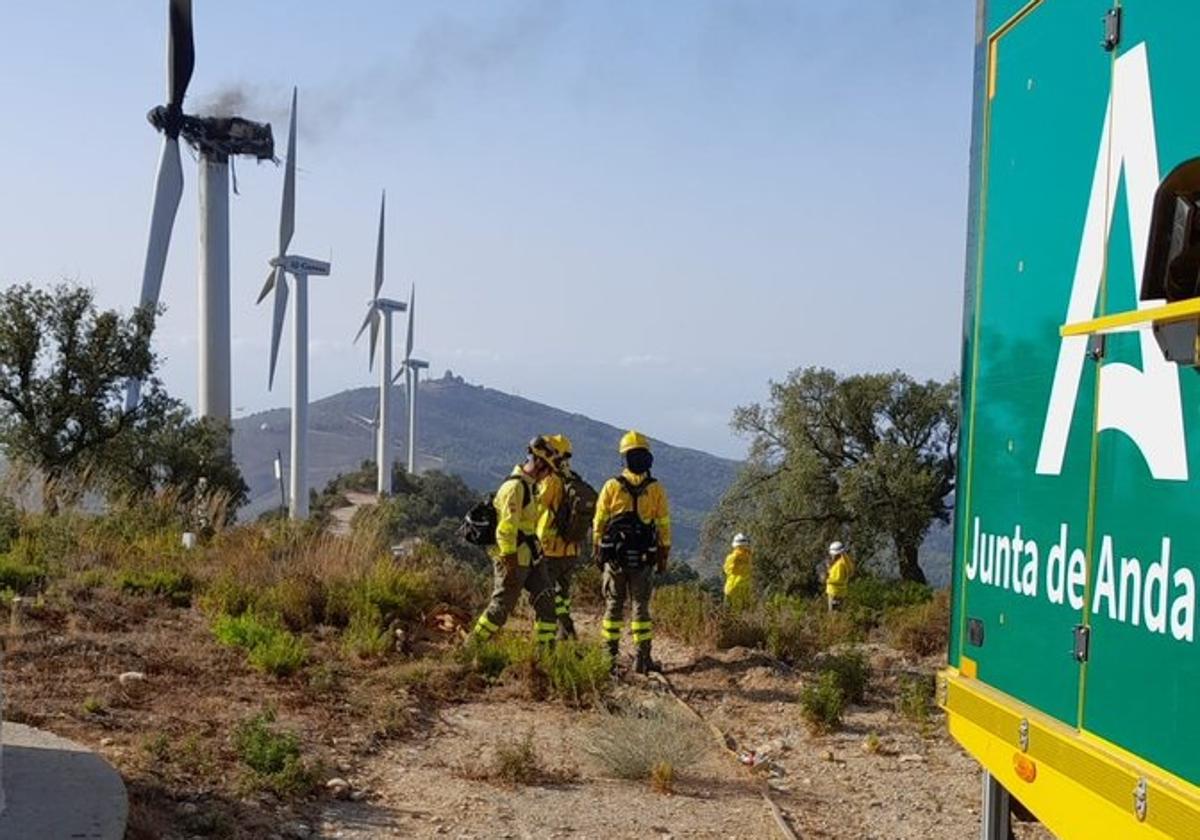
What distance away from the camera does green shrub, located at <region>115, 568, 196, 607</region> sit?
42.6 ft

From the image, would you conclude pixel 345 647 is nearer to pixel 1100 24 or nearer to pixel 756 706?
pixel 756 706

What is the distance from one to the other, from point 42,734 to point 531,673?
435 cm

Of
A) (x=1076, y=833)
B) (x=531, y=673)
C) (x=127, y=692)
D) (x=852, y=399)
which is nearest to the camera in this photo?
(x=1076, y=833)

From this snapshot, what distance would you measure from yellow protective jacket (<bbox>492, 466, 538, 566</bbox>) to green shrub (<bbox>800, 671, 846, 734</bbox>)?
2.86 m

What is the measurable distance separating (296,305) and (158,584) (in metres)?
37.4

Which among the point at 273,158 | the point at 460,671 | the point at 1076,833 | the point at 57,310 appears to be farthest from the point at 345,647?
the point at 273,158

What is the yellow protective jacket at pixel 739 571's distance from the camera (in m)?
19.2

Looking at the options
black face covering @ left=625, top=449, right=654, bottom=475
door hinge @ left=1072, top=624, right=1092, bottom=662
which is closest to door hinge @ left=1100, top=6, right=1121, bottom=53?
door hinge @ left=1072, top=624, right=1092, bottom=662

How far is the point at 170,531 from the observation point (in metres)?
16.1

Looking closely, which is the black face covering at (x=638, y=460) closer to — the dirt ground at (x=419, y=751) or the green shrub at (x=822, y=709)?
the dirt ground at (x=419, y=751)

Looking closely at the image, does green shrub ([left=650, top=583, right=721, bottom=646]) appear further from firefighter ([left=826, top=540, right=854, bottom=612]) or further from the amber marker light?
the amber marker light

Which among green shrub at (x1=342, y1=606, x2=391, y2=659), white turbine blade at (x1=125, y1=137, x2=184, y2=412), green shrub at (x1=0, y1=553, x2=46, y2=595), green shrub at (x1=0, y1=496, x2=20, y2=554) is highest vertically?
white turbine blade at (x1=125, y1=137, x2=184, y2=412)

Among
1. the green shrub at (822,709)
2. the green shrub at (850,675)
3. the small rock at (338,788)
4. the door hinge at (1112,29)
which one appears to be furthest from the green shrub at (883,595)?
the door hinge at (1112,29)

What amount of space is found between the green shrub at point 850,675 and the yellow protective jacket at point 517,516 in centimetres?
286
